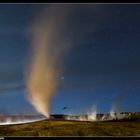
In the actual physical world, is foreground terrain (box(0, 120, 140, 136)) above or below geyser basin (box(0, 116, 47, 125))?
below

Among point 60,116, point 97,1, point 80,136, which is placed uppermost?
point 97,1

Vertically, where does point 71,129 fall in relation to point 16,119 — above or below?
below

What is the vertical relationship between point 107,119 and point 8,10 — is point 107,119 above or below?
below

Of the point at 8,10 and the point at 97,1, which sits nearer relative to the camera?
the point at 97,1

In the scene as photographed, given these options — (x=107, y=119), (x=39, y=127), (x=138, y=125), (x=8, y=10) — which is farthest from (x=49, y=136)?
(x=8, y=10)

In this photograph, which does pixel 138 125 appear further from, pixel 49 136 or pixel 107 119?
pixel 49 136

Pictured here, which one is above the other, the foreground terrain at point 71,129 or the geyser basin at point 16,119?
the geyser basin at point 16,119

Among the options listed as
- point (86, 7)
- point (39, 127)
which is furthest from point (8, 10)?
point (39, 127)
